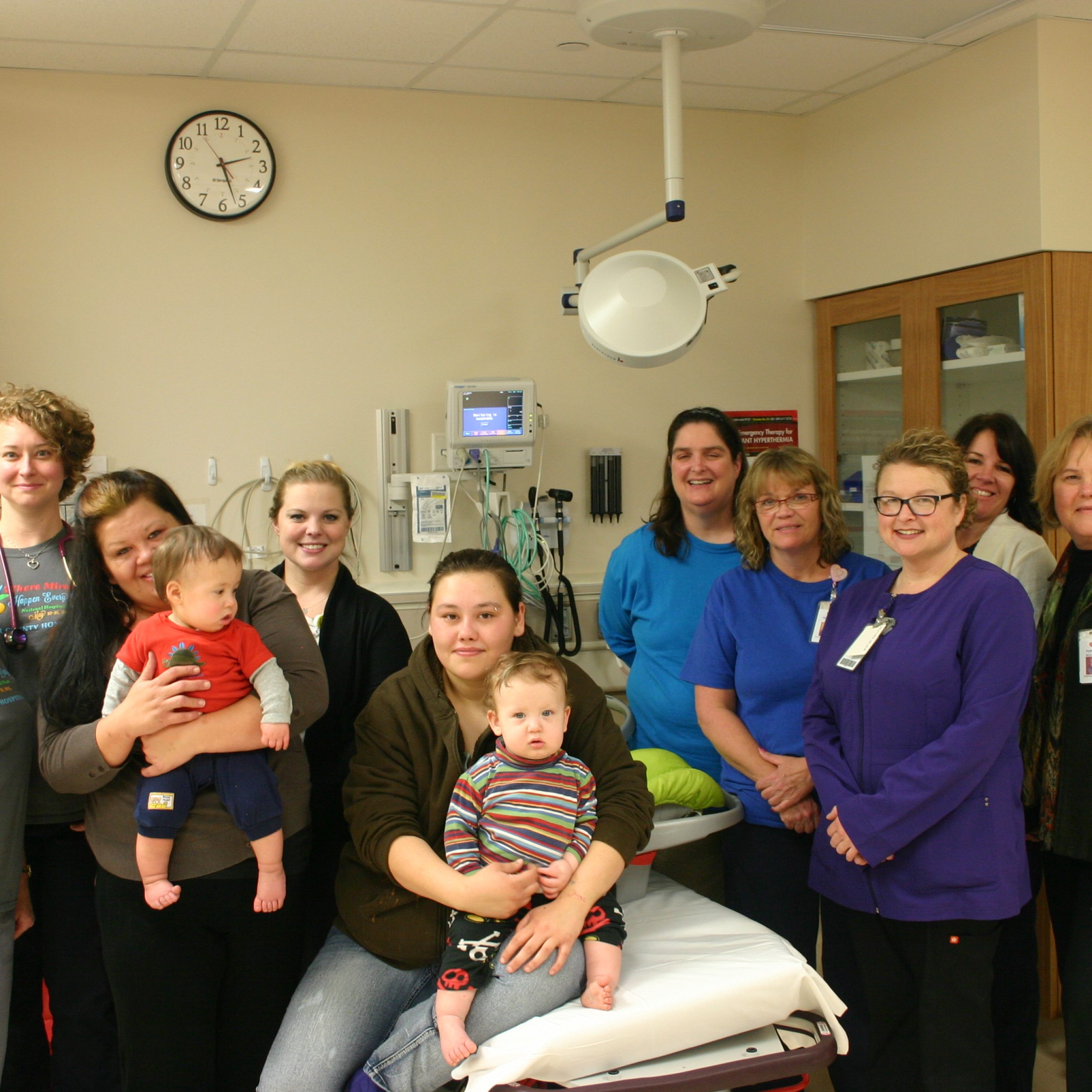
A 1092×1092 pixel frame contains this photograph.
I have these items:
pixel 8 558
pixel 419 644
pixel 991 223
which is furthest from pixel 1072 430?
pixel 8 558

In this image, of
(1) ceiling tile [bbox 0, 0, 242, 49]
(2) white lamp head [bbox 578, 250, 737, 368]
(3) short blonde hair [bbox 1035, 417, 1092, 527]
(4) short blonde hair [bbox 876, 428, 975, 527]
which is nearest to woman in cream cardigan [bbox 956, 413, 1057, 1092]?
(3) short blonde hair [bbox 1035, 417, 1092, 527]

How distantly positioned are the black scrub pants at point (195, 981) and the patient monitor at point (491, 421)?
6.88 feet

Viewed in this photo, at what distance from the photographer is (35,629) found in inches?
77.0

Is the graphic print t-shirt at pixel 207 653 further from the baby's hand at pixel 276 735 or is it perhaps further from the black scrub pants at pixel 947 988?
the black scrub pants at pixel 947 988

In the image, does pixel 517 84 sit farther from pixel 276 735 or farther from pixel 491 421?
pixel 276 735

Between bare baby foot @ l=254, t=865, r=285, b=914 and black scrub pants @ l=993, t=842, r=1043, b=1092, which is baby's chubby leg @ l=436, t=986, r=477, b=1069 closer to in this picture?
bare baby foot @ l=254, t=865, r=285, b=914

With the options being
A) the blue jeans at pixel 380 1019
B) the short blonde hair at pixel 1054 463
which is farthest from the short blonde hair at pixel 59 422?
the short blonde hair at pixel 1054 463

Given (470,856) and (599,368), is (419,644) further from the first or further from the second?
(599,368)

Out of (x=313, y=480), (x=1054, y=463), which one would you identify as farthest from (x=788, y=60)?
(x=313, y=480)

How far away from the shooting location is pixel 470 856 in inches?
70.5

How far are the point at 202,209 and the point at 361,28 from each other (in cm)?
84

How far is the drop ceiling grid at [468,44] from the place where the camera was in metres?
3.00

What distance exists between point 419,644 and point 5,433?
0.85 metres

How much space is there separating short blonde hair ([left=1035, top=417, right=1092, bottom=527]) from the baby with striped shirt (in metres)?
1.04
